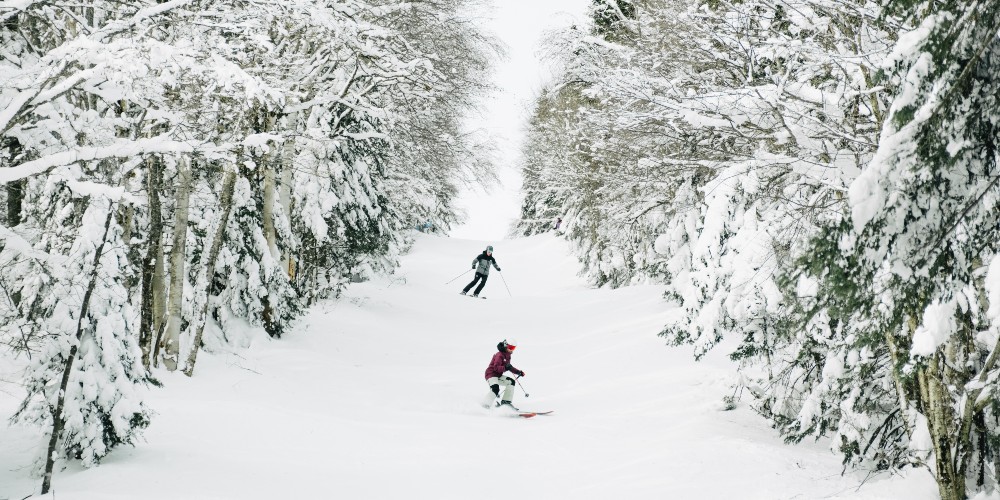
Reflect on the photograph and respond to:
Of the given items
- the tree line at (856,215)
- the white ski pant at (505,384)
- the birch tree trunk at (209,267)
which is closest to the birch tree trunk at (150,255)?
the birch tree trunk at (209,267)

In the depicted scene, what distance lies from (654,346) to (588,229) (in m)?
12.3

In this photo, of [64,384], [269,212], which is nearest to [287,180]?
[269,212]

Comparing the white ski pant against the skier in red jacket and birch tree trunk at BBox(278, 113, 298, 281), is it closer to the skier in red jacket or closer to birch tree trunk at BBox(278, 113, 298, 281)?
the skier in red jacket

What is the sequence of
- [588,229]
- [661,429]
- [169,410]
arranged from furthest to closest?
[588,229] < [661,429] < [169,410]

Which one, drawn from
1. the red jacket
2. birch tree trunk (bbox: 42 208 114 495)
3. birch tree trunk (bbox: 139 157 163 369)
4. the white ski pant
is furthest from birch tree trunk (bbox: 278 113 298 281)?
birch tree trunk (bbox: 42 208 114 495)

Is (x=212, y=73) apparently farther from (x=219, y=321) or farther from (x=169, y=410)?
(x=219, y=321)

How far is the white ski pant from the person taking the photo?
1031 cm

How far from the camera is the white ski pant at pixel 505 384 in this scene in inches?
406

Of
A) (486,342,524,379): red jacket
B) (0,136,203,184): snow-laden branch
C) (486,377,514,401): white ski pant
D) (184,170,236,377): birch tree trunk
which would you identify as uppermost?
(0,136,203,184): snow-laden branch

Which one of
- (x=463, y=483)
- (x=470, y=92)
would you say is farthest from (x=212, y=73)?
(x=470, y=92)

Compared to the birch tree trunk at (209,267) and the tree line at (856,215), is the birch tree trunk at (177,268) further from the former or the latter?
the tree line at (856,215)

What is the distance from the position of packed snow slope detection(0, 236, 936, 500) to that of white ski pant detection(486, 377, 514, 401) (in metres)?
0.43

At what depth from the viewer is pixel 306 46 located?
11.6 metres

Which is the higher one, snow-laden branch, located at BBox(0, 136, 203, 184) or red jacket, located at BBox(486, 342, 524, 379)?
snow-laden branch, located at BBox(0, 136, 203, 184)
